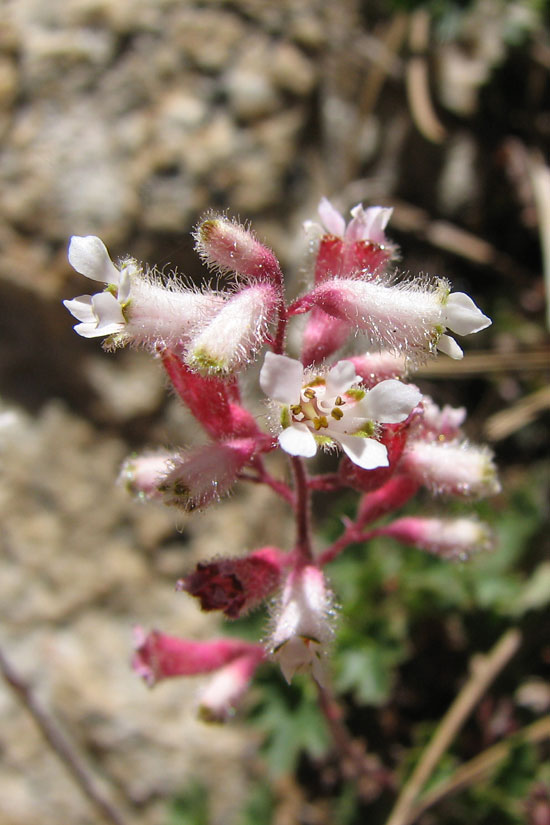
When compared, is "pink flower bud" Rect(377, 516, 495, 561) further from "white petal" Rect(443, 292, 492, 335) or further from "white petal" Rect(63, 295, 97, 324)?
"white petal" Rect(63, 295, 97, 324)

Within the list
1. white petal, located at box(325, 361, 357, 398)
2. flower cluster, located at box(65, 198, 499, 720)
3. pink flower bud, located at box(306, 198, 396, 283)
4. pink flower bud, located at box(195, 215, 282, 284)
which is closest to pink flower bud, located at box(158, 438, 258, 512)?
flower cluster, located at box(65, 198, 499, 720)

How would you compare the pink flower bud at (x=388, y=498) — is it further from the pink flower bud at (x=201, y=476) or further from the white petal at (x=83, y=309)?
the white petal at (x=83, y=309)

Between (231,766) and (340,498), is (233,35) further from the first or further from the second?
(231,766)

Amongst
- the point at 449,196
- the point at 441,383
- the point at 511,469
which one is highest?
the point at 449,196

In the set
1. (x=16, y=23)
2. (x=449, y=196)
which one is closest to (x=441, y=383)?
(x=449, y=196)

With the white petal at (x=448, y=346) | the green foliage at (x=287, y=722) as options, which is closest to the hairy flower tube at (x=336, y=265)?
the white petal at (x=448, y=346)
